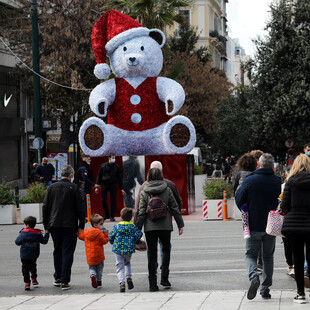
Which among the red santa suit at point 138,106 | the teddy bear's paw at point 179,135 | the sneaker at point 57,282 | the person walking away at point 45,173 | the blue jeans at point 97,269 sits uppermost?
the red santa suit at point 138,106

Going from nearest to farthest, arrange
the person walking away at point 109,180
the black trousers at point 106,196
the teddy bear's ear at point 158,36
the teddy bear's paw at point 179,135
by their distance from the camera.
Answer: the person walking away at point 109,180 < the black trousers at point 106,196 < the teddy bear's paw at point 179,135 < the teddy bear's ear at point 158,36

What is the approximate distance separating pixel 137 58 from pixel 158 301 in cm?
1358

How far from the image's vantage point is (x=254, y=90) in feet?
125

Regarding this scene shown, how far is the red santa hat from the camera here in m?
22.9

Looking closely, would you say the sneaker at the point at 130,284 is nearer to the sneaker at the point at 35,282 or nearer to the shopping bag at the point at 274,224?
the sneaker at the point at 35,282

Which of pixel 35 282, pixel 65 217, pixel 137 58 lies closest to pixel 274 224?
pixel 65 217

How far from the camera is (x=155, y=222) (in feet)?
35.2

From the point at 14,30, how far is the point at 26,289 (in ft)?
86.5

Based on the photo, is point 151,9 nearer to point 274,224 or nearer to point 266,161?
point 266,161

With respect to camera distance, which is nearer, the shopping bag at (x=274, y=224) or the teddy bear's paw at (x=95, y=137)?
the shopping bag at (x=274, y=224)

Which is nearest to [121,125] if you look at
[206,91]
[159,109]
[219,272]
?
[159,109]

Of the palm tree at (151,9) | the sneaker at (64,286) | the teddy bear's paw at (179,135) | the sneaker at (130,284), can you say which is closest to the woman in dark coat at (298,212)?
the sneaker at (130,284)

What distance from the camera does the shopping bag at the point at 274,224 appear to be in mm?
9336

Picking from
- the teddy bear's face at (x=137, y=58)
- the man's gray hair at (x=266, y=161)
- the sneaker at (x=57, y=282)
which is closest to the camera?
the man's gray hair at (x=266, y=161)
